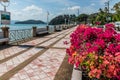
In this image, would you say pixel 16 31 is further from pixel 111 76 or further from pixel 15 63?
pixel 111 76

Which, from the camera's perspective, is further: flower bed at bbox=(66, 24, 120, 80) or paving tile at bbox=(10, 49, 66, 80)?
paving tile at bbox=(10, 49, 66, 80)

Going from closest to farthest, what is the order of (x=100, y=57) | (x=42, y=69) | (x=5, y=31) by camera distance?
1. (x=100, y=57)
2. (x=42, y=69)
3. (x=5, y=31)

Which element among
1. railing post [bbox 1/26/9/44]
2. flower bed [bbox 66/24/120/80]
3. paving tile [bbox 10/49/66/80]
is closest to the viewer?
flower bed [bbox 66/24/120/80]

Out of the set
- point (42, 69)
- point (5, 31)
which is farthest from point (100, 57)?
point (5, 31)

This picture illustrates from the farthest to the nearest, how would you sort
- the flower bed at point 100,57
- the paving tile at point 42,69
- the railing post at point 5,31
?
the railing post at point 5,31, the paving tile at point 42,69, the flower bed at point 100,57

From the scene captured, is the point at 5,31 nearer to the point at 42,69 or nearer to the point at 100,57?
the point at 42,69

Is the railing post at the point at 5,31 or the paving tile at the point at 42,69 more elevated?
the railing post at the point at 5,31

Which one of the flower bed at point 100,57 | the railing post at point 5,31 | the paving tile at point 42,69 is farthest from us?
the railing post at point 5,31

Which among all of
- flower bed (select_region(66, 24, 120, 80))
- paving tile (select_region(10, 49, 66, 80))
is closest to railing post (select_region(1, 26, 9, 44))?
paving tile (select_region(10, 49, 66, 80))

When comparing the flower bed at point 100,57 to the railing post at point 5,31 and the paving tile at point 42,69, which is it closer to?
the paving tile at point 42,69

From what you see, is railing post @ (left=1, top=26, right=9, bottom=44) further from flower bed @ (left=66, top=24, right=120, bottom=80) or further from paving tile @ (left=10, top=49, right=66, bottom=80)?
flower bed @ (left=66, top=24, right=120, bottom=80)

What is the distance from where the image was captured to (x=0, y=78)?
19.0 ft

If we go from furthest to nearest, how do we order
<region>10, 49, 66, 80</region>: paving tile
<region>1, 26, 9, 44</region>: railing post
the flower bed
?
<region>1, 26, 9, 44</region>: railing post, <region>10, 49, 66, 80</region>: paving tile, the flower bed

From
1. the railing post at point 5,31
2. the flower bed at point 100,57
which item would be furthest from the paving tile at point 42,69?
the railing post at point 5,31
